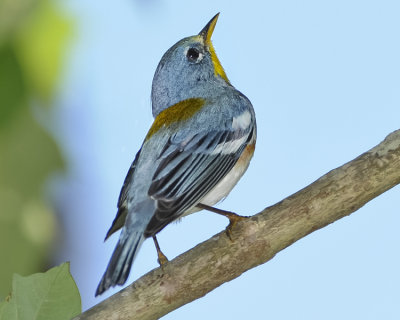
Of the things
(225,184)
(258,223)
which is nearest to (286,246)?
(258,223)

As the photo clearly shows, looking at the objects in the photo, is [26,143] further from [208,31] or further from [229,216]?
[208,31]

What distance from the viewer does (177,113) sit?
3.61m

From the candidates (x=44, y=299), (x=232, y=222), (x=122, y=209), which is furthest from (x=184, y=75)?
(x=44, y=299)

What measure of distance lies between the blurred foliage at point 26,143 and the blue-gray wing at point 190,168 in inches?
19.9

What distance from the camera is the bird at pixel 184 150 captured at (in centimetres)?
277

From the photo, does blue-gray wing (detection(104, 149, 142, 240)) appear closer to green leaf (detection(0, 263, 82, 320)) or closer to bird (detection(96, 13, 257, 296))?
bird (detection(96, 13, 257, 296))

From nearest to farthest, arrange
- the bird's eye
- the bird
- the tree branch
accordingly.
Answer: the tree branch, the bird, the bird's eye

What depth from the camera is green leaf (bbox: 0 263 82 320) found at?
161 centimetres

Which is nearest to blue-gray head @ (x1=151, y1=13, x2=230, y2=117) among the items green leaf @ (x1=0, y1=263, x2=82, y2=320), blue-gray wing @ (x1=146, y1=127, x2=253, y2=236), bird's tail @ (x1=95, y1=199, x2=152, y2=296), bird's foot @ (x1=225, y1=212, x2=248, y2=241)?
blue-gray wing @ (x1=146, y1=127, x2=253, y2=236)

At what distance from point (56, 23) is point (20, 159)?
0.64m

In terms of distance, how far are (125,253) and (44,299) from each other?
0.91 meters

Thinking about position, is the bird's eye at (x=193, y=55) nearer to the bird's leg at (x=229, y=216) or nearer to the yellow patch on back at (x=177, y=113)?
the yellow patch on back at (x=177, y=113)

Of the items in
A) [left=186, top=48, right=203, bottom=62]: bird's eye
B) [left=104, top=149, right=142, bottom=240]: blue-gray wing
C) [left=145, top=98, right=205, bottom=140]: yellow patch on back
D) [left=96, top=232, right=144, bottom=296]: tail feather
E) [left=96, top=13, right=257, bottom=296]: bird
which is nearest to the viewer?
[left=96, top=232, right=144, bottom=296]: tail feather

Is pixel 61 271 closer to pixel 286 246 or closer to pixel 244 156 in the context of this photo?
pixel 286 246
